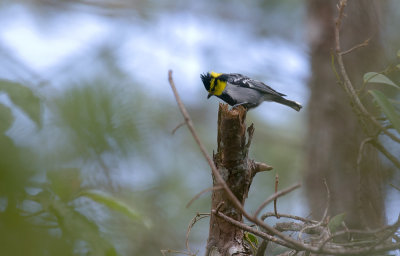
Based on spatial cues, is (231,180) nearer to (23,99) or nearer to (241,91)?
(23,99)

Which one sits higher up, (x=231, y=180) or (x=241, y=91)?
(x=241, y=91)

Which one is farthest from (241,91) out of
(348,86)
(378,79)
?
(378,79)

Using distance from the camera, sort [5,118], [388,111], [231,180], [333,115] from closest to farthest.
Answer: [5,118], [388,111], [231,180], [333,115]

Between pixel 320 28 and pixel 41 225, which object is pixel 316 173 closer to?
pixel 320 28

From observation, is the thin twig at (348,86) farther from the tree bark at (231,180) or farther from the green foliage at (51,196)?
the green foliage at (51,196)

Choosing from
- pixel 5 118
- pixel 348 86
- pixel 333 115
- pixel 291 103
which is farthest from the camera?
pixel 333 115

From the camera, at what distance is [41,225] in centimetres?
60

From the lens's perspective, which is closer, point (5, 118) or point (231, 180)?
point (5, 118)

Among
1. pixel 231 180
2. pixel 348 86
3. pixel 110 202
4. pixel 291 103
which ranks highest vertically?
pixel 348 86

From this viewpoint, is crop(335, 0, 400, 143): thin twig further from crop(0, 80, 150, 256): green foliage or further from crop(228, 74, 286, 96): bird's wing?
crop(228, 74, 286, 96): bird's wing

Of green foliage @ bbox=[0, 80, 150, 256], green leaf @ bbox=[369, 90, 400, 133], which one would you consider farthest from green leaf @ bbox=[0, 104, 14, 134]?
green leaf @ bbox=[369, 90, 400, 133]

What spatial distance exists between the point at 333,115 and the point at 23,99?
426 cm

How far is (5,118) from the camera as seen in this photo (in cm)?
70

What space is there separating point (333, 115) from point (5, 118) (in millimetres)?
4391
